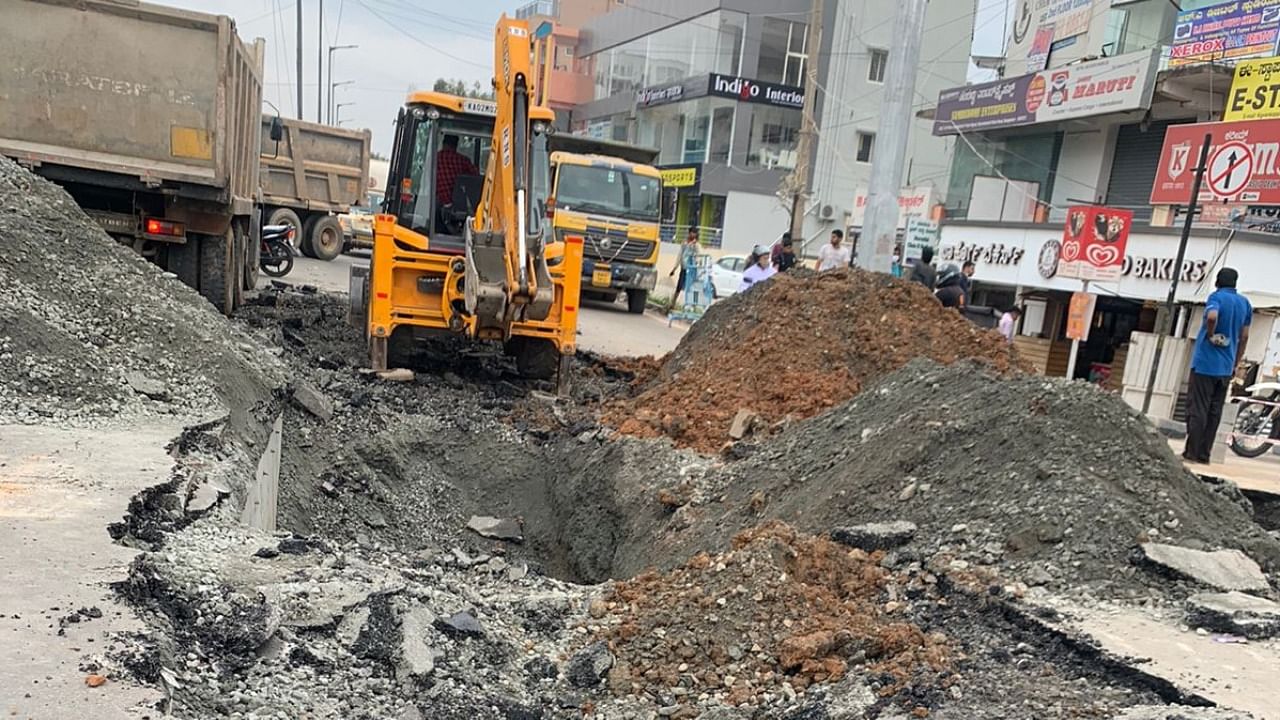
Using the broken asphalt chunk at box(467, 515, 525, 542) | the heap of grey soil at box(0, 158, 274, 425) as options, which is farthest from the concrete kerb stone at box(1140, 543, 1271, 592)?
the heap of grey soil at box(0, 158, 274, 425)

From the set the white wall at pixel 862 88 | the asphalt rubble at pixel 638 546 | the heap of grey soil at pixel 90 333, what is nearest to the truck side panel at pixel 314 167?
the heap of grey soil at pixel 90 333

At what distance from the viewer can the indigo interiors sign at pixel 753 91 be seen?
104 ft

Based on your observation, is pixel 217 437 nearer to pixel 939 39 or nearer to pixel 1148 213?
pixel 1148 213

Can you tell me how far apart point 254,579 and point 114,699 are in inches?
41.1

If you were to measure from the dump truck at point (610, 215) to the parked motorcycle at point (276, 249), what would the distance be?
15.9 ft

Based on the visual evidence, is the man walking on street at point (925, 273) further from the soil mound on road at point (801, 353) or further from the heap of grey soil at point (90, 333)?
the heap of grey soil at point (90, 333)

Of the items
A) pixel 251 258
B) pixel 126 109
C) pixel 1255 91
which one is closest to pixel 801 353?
pixel 126 109

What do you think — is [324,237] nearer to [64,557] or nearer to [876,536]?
[64,557]

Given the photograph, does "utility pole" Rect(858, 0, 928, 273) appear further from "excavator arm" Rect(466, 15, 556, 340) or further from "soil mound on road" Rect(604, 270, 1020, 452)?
"excavator arm" Rect(466, 15, 556, 340)

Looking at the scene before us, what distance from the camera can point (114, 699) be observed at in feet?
8.16

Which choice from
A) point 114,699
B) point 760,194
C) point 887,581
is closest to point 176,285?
point 114,699

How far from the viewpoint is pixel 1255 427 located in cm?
945

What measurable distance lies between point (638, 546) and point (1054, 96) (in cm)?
1743

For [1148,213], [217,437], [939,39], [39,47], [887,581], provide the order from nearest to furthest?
[887,581] < [217,437] < [39,47] < [1148,213] < [939,39]
